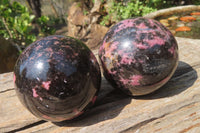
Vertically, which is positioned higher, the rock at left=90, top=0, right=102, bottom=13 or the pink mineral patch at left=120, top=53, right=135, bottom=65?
the rock at left=90, top=0, right=102, bottom=13

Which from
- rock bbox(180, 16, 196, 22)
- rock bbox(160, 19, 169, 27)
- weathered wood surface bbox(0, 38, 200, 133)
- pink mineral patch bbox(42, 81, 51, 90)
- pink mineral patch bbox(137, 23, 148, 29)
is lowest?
weathered wood surface bbox(0, 38, 200, 133)

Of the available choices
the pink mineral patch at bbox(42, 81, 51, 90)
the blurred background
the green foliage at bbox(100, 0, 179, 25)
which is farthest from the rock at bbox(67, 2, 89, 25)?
the pink mineral patch at bbox(42, 81, 51, 90)

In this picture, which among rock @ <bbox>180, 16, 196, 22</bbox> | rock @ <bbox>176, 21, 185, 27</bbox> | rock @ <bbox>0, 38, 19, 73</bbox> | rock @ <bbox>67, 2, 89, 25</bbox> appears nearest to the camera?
rock @ <bbox>0, 38, 19, 73</bbox>

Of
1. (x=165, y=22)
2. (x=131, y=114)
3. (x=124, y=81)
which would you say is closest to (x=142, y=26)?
(x=124, y=81)

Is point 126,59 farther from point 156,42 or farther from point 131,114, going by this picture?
point 131,114

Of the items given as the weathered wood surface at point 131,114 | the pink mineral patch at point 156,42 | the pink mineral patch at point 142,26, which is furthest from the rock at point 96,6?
the pink mineral patch at point 156,42

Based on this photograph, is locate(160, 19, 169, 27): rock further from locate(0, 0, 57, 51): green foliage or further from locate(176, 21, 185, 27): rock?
locate(0, 0, 57, 51): green foliage
